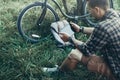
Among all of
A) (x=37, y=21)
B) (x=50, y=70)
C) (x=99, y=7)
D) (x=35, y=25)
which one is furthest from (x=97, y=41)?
(x=35, y=25)

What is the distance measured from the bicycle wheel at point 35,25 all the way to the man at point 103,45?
64.9 inches

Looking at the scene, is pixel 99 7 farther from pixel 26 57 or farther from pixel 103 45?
pixel 26 57

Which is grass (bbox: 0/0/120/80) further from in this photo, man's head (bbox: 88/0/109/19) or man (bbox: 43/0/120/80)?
man's head (bbox: 88/0/109/19)

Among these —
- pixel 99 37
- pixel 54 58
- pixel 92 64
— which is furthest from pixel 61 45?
pixel 99 37

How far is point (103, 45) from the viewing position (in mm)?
4551

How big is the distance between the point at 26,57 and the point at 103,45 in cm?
174

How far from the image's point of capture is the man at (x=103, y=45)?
4.45m

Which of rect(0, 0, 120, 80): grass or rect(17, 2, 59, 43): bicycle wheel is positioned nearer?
rect(0, 0, 120, 80): grass

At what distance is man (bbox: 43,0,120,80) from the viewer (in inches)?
175

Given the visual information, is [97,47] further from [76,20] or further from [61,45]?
[76,20]

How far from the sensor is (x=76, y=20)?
22.5 feet

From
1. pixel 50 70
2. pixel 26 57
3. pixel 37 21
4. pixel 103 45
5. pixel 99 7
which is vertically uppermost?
pixel 99 7

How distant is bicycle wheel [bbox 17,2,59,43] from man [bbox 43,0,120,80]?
1.65 meters

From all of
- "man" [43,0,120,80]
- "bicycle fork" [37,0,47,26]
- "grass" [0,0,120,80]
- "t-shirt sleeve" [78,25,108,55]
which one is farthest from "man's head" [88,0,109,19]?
"bicycle fork" [37,0,47,26]
